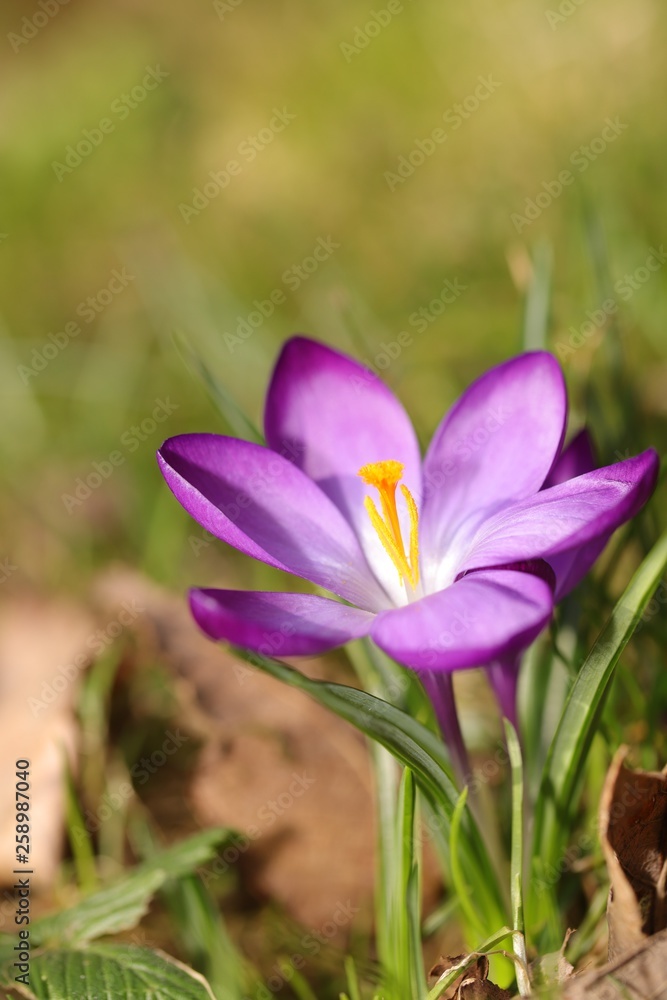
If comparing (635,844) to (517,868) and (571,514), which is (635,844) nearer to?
(517,868)

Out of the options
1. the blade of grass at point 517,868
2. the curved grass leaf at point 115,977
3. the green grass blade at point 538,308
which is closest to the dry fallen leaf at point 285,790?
the curved grass leaf at point 115,977

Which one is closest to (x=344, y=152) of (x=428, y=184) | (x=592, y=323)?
(x=428, y=184)

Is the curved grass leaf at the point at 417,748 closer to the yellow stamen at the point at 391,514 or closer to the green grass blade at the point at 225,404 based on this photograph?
the yellow stamen at the point at 391,514

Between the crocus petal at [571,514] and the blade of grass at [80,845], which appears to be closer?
the crocus petal at [571,514]

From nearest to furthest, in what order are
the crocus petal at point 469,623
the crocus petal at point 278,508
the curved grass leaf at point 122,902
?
the crocus petal at point 469,623 → the crocus petal at point 278,508 → the curved grass leaf at point 122,902

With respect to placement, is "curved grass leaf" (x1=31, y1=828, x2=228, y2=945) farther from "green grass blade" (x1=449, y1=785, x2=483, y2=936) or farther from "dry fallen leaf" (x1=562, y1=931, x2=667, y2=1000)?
"dry fallen leaf" (x1=562, y1=931, x2=667, y2=1000)

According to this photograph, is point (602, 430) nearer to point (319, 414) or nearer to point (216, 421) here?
point (319, 414)

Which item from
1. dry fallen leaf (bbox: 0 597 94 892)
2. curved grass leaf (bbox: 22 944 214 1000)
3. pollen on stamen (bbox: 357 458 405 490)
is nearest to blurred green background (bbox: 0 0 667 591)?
dry fallen leaf (bbox: 0 597 94 892)
